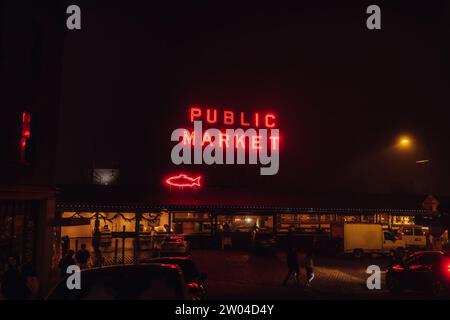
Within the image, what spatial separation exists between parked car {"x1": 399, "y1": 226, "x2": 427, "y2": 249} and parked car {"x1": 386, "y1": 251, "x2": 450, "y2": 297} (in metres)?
14.8

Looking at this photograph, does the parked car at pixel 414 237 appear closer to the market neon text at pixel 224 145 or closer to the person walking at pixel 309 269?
the market neon text at pixel 224 145

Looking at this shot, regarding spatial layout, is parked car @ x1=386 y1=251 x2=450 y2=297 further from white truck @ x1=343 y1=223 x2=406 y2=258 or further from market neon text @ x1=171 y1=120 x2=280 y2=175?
market neon text @ x1=171 y1=120 x2=280 y2=175

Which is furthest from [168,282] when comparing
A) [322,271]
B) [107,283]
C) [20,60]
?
[322,271]

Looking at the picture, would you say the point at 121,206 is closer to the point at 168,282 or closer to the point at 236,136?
the point at 236,136

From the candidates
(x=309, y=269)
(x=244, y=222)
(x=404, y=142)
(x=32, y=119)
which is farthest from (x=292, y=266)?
(x=244, y=222)

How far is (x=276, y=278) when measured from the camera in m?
20.0

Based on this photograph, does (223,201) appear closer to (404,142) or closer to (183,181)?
(183,181)

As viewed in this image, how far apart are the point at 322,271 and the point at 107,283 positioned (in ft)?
59.5

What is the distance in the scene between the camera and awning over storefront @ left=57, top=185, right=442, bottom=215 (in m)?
28.4

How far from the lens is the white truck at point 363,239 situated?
28.8 meters

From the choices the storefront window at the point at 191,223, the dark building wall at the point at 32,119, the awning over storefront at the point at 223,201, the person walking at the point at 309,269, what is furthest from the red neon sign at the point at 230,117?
the person walking at the point at 309,269

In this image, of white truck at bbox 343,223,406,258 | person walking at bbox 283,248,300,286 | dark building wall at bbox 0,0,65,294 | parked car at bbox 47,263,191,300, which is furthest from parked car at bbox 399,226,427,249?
parked car at bbox 47,263,191,300

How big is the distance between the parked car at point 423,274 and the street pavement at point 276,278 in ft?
1.31

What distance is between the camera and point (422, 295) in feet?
51.0
